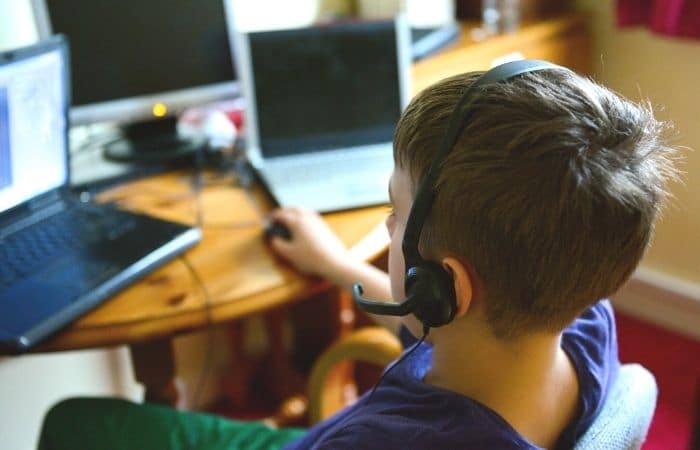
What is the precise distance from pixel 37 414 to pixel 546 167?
1.26 meters

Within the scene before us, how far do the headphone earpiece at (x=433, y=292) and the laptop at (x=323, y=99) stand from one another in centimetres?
55

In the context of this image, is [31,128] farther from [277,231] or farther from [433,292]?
[433,292]

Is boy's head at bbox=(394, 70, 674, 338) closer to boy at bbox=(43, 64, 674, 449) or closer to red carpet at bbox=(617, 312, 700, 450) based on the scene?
boy at bbox=(43, 64, 674, 449)

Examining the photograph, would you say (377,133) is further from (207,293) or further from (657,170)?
(657,170)

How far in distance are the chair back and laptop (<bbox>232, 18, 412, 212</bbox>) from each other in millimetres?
551

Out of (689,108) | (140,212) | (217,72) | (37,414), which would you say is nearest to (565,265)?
(140,212)

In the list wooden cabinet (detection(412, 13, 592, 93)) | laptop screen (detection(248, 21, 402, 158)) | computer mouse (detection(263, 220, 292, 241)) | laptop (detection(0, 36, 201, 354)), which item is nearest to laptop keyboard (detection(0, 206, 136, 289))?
laptop (detection(0, 36, 201, 354))

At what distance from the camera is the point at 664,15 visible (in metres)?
1.71

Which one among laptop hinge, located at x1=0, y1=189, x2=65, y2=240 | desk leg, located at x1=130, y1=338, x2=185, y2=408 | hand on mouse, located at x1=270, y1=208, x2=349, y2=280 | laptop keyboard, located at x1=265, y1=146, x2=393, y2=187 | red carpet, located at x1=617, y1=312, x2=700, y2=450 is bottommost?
red carpet, located at x1=617, y1=312, x2=700, y2=450

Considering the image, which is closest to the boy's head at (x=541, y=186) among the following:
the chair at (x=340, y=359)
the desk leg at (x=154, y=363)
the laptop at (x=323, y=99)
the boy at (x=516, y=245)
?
the boy at (x=516, y=245)

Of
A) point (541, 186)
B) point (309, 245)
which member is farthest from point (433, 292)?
point (309, 245)

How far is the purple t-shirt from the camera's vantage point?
63 cm

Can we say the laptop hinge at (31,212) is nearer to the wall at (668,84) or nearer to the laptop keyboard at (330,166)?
the laptop keyboard at (330,166)

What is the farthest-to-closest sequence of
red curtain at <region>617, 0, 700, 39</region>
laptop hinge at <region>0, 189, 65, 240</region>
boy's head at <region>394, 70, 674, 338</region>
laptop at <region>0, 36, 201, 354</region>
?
red curtain at <region>617, 0, 700, 39</region> < laptop hinge at <region>0, 189, 65, 240</region> < laptop at <region>0, 36, 201, 354</region> < boy's head at <region>394, 70, 674, 338</region>
